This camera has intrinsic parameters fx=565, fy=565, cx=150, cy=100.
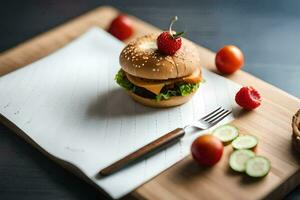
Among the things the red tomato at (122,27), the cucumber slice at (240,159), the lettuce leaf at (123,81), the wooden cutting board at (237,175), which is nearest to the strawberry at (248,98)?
the wooden cutting board at (237,175)

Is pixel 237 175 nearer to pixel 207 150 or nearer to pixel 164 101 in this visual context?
pixel 207 150

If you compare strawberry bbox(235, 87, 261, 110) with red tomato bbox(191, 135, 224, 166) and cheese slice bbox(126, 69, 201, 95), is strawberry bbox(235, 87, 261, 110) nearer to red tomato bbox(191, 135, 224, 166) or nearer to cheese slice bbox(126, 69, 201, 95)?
cheese slice bbox(126, 69, 201, 95)

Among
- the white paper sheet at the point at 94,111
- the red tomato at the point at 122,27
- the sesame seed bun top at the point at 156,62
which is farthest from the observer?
the red tomato at the point at 122,27

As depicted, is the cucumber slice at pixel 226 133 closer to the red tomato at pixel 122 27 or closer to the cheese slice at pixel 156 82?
the cheese slice at pixel 156 82

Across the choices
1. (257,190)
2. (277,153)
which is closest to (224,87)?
(277,153)

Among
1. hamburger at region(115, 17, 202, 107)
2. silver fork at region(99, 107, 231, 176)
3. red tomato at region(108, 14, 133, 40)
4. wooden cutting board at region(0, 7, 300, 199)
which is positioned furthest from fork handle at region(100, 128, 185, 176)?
red tomato at region(108, 14, 133, 40)
